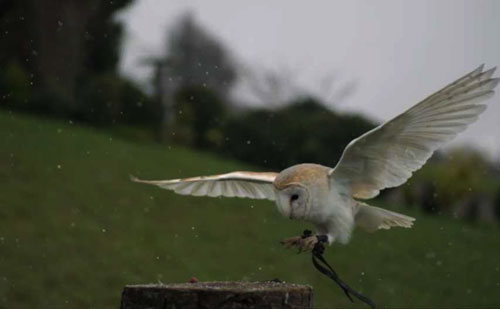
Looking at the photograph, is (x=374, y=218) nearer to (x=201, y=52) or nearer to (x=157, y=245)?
(x=157, y=245)

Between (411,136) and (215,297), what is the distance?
133 centimetres

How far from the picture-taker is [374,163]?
3865 millimetres

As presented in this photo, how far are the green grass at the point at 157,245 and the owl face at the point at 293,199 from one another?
219 inches

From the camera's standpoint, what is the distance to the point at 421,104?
3695 millimetres

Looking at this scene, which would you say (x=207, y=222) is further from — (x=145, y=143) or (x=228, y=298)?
(x=228, y=298)

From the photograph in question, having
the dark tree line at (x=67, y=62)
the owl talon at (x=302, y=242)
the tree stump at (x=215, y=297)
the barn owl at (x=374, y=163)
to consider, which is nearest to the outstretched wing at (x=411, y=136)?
the barn owl at (x=374, y=163)

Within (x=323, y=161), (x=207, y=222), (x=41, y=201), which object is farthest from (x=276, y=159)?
(x=41, y=201)

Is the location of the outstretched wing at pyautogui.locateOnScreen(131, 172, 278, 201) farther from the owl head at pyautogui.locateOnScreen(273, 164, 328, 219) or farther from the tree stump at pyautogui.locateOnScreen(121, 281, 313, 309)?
the tree stump at pyautogui.locateOnScreen(121, 281, 313, 309)

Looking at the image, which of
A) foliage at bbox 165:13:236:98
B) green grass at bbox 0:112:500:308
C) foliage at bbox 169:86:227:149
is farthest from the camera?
foliage at bbox 165:13:236:98

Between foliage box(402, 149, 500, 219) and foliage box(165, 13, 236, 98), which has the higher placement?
foliage box(165, 13, 236, 98)

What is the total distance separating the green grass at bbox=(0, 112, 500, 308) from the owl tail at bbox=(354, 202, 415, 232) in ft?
17.0

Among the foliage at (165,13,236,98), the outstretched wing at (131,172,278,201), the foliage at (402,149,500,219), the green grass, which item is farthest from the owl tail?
the foliage at (165,13,236,98)

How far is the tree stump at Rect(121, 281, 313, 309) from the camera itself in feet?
10.5

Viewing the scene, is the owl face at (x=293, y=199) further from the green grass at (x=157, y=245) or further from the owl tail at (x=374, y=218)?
the green grass at (x=157, y=245)
